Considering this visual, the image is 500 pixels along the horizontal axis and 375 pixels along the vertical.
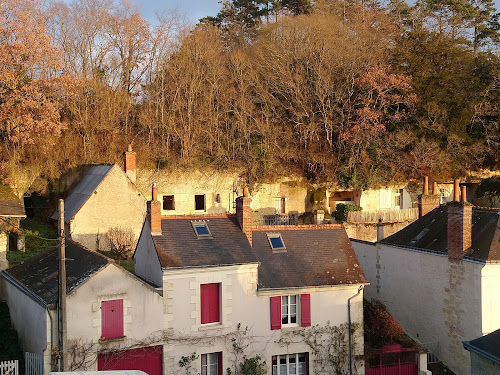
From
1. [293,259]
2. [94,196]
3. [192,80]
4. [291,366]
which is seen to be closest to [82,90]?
[192,80]

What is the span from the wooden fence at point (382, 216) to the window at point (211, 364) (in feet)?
54.8

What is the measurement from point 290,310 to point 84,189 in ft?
42.7

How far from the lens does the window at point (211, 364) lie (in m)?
15.1

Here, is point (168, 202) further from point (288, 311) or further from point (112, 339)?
point (112, 339)

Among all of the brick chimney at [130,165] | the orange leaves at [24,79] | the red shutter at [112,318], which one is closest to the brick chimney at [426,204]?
the red shutter at [112,318]

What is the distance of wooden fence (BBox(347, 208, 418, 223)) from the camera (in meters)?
30.3

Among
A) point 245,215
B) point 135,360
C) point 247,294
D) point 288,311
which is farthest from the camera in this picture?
point 245,215

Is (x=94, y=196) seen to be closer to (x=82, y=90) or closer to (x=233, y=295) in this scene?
(x=82, y=90)

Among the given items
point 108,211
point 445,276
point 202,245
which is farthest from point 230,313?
point 108,211

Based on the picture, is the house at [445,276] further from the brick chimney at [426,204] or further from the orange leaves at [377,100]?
the orange leaves at [377,100]

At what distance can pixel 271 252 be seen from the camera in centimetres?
1667

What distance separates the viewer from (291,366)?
1584 cm

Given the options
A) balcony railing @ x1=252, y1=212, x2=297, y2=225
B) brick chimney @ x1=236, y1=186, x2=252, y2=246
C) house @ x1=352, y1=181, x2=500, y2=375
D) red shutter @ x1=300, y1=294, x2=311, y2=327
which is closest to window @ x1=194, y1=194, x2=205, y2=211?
balcony railing @ x1=252, y1=212, x2=297, y2=225

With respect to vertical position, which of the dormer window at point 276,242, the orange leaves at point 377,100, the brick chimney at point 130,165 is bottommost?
the dormer window at point 276,242
